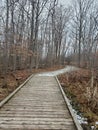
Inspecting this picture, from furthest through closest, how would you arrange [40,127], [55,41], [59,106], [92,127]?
[55,41]
[59,106]
[92,127]
[40,127]

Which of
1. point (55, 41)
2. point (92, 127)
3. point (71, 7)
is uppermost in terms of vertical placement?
point (71, 7)

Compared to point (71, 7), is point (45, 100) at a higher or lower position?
lower

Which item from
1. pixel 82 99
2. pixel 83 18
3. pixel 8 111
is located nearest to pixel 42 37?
pixel 83 18

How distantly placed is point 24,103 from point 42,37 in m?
31.3

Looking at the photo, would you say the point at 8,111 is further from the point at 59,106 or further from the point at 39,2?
the point at 39,2

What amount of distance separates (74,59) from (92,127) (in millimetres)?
47932

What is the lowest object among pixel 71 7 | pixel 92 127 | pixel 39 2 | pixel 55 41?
pixel 92 127

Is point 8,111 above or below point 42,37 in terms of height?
below

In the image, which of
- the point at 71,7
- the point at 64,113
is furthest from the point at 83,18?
the point at 64,113

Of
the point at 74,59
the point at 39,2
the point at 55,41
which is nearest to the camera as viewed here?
the point at 39,2

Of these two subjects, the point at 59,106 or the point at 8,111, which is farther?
the point at 59,106

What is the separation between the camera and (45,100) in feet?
27.8

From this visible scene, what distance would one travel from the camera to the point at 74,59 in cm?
5319

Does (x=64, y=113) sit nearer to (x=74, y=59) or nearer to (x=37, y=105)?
(x=37, y=105)
